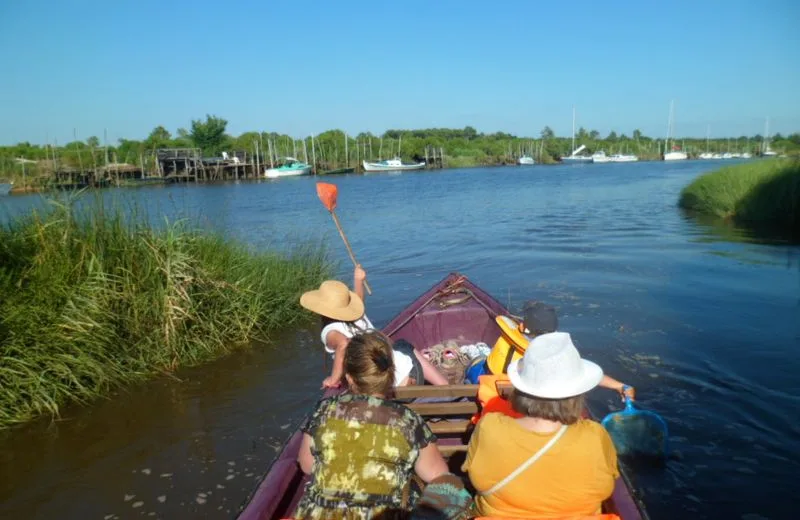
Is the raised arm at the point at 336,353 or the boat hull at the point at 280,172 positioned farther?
the boat hull at the point at 280,172

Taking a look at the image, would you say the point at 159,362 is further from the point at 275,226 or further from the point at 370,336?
the point at 275,226

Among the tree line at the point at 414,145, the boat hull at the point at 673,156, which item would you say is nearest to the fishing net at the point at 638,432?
the tree line at the point at 414,145

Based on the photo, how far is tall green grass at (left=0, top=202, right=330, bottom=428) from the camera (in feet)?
19.4

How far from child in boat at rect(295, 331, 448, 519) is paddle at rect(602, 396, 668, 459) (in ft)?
9.28

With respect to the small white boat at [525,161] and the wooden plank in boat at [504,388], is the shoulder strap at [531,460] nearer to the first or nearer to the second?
the wooden plank in boat at [504,388]

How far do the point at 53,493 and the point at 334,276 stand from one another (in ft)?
21.9

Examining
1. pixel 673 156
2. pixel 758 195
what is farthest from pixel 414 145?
pixel 758 195

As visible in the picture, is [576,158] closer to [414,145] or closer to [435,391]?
[414,145]

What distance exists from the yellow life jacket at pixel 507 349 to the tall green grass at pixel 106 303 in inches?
177

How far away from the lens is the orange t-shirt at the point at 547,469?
2.43 meters

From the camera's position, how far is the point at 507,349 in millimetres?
4262

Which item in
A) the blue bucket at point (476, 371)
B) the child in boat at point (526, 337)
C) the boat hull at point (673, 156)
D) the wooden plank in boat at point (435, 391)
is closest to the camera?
the wooden plank in boat at point (435, 391)

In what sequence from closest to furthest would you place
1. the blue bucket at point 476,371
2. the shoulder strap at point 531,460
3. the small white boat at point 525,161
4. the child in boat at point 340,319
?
the shoulder strap at point 531,460 < the child in boat at point 340,319 < the blue bucket at point 476,371 < the small white boat at point 525,161

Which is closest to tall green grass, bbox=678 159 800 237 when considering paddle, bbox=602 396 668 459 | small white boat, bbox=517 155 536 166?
paddle, bbox=602 396 668 459
